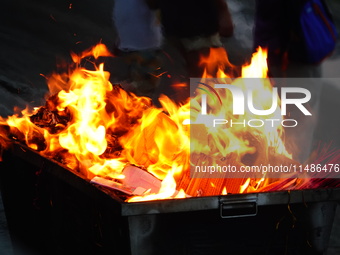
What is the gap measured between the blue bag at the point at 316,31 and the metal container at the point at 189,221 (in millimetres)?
2694

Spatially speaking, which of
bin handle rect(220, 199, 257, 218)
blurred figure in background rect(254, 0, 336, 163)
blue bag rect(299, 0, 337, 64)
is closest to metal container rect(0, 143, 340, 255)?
bin handle rect(220, 199, 257, 218)

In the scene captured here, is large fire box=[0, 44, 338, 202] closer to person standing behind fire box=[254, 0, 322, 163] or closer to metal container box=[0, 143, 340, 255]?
metal container box=[0, 143, 340, 255]

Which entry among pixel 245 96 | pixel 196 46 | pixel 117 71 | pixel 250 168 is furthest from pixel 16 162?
pixel 196 46

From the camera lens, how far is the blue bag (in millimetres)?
4512

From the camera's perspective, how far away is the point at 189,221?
2.09 m

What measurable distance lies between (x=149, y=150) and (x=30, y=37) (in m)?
2.39

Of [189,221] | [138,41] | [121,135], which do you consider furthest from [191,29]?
[189,221]

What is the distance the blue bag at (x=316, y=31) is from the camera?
451cm

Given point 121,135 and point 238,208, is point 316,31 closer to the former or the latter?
point 121,135

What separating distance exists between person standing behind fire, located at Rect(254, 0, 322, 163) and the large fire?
1.76 m

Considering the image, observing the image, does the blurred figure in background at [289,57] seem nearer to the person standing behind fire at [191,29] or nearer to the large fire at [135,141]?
the person standing behind fire at [191,29]

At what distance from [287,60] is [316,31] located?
36 centimetres

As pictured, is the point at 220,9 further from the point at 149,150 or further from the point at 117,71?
the point at 149,150

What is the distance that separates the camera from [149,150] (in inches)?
107
